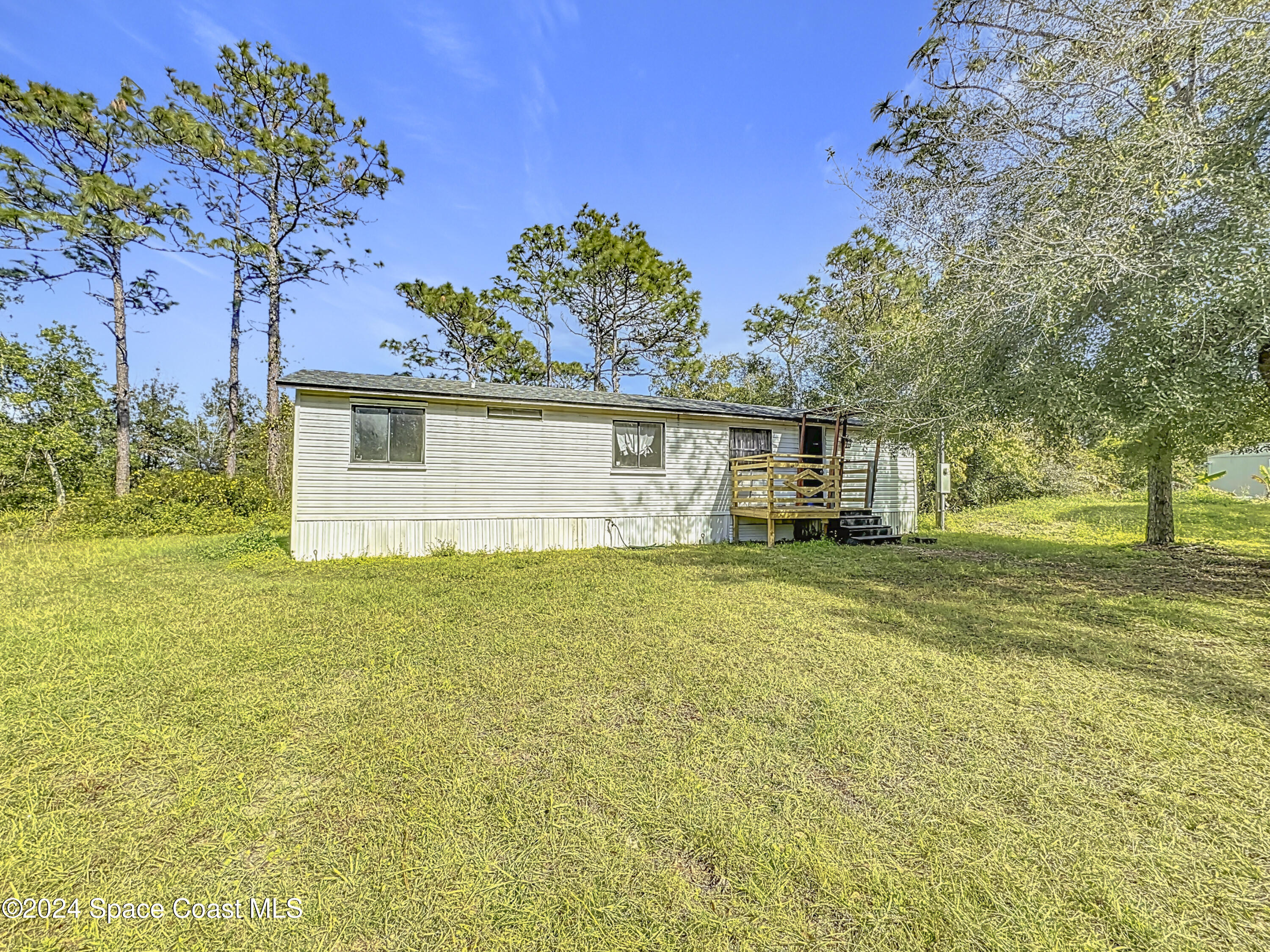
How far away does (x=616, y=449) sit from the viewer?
11.0m

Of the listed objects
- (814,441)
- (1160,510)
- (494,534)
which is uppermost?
(814,441)

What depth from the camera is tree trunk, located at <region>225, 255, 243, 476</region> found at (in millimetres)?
15258

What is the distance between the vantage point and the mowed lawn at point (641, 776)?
1712 mm

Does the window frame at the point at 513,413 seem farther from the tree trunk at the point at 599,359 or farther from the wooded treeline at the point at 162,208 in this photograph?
the tree trunk at the point at 599,359

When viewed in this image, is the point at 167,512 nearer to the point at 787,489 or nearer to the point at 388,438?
the point at 388,438

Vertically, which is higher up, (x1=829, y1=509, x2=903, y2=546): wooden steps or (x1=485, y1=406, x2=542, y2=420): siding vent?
(x1=485, y1=406, x2=542, y2=420): siding vent

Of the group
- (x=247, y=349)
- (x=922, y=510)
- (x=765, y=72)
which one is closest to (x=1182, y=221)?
(x=765, y=72)

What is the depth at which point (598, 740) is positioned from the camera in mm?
2838

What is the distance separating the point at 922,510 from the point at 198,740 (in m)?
20.7

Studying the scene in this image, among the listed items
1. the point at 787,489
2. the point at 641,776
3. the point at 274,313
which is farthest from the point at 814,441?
the point at 274,313

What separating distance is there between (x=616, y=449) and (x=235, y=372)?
42.0 ft

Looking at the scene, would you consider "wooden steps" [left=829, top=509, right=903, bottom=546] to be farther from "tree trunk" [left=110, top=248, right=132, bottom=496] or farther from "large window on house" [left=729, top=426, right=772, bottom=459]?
"tree trunk" [left=110, top=248, right=132, bottom=496]

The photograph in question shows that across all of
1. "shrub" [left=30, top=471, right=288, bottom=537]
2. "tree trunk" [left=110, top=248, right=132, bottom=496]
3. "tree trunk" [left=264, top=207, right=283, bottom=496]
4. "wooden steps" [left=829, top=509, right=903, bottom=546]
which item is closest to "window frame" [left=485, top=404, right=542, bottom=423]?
"shrub" [left=30, top=471, right=288, bottom=537]

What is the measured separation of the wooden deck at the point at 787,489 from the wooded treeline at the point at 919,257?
59.9 inches
